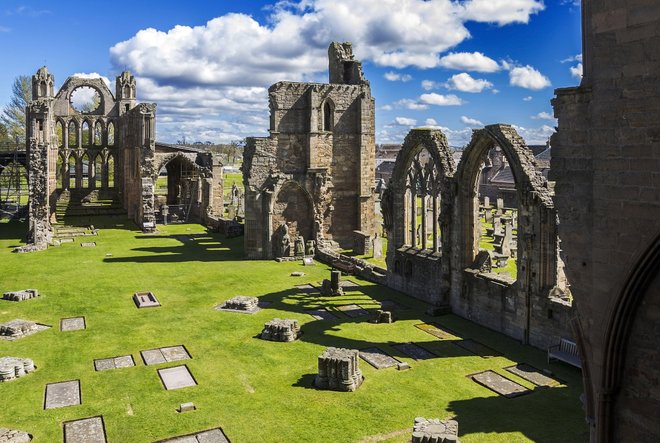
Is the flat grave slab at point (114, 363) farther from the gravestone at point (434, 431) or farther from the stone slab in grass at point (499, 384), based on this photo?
the stone slab in grass at point (499, 384)

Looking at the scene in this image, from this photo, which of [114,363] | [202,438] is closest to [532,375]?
[202,438]

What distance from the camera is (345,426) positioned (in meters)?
9.56

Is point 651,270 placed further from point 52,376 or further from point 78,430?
point 52,376

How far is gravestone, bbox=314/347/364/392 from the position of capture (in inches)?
435

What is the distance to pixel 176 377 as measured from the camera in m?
11.7

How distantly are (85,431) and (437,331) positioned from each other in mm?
8676

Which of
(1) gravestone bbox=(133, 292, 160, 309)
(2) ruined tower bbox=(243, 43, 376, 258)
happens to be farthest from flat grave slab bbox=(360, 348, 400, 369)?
(2) ruined tower bbox=(243, 43, 376, 258)

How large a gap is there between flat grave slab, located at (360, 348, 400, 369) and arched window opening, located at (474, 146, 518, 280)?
503 centimetres

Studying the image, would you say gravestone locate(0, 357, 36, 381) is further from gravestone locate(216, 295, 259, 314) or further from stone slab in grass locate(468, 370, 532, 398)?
stone slab in grass locate(468, 370, 532, 398)

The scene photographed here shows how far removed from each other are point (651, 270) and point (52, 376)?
10861mm

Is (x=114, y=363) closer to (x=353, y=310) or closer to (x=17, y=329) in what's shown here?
(x=17, y=329)

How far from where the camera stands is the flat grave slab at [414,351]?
12930 millimetres

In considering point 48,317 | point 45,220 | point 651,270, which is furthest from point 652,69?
point 45,220

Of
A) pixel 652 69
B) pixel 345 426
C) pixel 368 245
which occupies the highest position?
pixel 652 69
